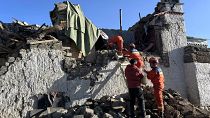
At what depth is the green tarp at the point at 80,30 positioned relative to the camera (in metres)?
12.2

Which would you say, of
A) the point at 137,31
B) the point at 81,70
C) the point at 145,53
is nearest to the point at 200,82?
the point at 145,53

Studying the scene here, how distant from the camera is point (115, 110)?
1002 cm

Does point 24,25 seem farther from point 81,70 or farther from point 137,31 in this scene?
point 137,31

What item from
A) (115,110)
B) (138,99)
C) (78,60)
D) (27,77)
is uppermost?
(78,60)

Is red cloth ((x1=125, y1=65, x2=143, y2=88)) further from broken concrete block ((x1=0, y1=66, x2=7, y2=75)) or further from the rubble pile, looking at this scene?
broken concrete block ((x1=0, y1=66, x2=7, y2=75))

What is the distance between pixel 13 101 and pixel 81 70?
7.51 feet

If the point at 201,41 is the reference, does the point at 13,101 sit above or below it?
below

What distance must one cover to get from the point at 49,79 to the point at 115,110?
2.34 metres

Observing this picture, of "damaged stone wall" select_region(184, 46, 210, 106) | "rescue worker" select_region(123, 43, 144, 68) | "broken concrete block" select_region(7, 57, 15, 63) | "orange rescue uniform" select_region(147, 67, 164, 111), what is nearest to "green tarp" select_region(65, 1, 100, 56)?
"rescue worker" select_region(123, 43, 144, 68)

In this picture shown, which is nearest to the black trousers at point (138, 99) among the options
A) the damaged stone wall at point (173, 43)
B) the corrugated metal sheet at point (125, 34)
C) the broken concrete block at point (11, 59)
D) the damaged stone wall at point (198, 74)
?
the damaged stone wall at point (173, 43)

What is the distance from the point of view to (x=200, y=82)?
13047mm

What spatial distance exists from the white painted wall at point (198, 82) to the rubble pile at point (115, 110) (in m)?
2.21

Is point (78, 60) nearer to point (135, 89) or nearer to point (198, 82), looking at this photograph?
point (135, 89)

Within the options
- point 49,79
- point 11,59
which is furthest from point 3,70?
point 49,79
